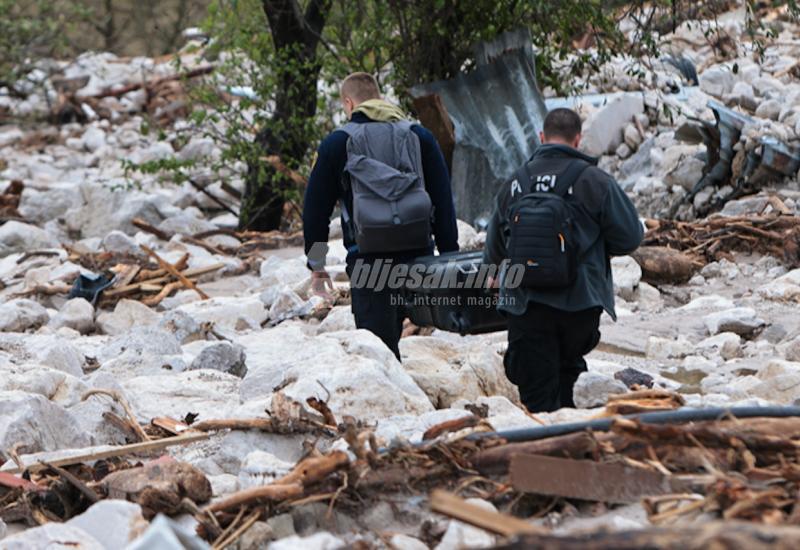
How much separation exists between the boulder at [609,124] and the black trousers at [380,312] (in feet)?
25.4

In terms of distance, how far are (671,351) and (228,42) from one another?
7510mm

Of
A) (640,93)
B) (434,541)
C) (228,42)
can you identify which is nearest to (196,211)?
(228,42)

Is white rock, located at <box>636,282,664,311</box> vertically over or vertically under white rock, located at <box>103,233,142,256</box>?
under

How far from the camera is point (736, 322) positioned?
7465mm

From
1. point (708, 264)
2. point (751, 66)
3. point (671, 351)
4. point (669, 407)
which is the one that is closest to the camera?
point (669, 407)

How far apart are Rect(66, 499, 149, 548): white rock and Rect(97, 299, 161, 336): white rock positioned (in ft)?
17.8

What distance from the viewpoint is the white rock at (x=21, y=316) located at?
8.66 metres

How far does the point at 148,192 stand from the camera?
1600 cm

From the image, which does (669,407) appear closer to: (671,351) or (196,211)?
(671,351)

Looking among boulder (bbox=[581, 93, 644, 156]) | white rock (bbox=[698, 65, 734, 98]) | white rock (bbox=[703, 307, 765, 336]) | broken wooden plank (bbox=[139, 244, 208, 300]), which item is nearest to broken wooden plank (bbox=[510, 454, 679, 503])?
white rock (bbox=[703, 307, 765, 336])

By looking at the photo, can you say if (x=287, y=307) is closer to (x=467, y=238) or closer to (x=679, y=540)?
(x=467, y=238)

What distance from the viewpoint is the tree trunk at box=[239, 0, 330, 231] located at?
39.1 ft

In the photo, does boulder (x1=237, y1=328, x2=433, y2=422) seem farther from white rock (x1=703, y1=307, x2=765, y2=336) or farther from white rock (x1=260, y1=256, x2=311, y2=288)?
white rock (x1=260, y1=256, x2=311, y2=288)

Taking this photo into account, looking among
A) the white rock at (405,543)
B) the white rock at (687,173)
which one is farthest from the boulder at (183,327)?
the white rock at (687,173)
